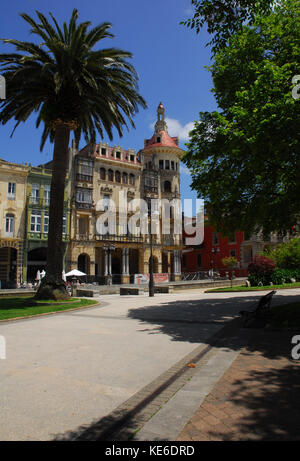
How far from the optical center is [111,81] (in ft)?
62.0

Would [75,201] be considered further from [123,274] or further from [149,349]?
[149,349]

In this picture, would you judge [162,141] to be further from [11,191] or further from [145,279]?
[11,191]

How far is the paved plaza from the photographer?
3754 mm

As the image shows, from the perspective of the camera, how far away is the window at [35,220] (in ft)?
136

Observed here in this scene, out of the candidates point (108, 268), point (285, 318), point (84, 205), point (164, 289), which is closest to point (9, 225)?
point (84, 205)

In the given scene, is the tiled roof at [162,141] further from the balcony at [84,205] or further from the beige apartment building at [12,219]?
the beige apartment building at [12,219]

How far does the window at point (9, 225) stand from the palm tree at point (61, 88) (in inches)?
884

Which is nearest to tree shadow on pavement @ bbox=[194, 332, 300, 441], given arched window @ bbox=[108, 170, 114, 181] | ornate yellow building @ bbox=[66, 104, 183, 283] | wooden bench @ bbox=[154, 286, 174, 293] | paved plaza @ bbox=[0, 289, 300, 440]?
paved plaza @ bbox=[0, 289, 300, 440]

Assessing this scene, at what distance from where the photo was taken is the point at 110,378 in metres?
5.40

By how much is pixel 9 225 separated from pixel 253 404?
1576 inches

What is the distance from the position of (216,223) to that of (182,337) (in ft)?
21.8

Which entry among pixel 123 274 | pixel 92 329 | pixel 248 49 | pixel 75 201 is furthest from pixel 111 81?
pixel 123 274

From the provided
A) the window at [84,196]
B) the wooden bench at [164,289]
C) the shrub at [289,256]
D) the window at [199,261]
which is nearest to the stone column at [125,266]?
the window at [84,196]
